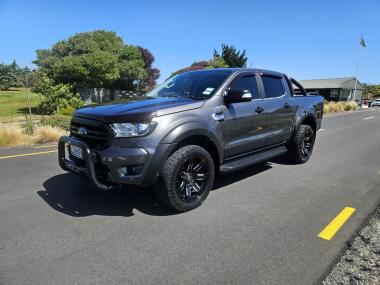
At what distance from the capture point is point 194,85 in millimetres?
5430

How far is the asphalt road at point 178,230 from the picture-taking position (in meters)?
3.13

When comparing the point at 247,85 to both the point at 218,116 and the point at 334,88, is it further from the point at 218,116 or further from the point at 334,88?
the point at 334,88

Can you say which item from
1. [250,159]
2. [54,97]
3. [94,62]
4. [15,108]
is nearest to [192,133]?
[250,159]

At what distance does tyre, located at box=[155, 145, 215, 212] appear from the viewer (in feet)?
14.0

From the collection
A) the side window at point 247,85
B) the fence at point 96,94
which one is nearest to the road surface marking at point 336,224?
the side window at point 247,85

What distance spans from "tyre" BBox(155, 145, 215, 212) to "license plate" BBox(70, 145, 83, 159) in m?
1.03

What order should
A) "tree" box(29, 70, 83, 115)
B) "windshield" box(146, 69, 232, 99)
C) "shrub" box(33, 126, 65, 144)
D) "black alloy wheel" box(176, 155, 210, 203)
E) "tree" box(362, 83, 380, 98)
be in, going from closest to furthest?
"black alloy wheel" box(176, 155, 210, 203), "windshield" box(146, 69, 232, 99), "shrub" box(33, 126, 65, 144), "tree" box(29, 70, 83, 115), "tree" box(362, 83, 380, 98)

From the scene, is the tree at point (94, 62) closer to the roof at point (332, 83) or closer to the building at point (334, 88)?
the building at point (334, 88)

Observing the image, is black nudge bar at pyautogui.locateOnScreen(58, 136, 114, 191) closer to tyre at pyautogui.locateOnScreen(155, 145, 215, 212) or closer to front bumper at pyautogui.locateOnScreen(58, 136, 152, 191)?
front bumper at pyautogui.locateOnScreen(58, 136, 152, 191)

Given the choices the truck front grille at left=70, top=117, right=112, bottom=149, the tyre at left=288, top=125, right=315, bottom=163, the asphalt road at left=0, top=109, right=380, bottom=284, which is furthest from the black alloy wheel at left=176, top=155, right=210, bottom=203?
the tyre at left=288, top=125, right=315, bottom=163

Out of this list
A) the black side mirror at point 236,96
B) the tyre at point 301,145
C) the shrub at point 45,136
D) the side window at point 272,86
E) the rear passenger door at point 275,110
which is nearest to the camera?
the black side mirror at point 236,96

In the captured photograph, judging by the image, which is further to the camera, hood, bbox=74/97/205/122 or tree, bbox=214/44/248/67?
tree, bbox=214/44/248/67

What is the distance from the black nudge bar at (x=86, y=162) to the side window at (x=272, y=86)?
10.5 ft

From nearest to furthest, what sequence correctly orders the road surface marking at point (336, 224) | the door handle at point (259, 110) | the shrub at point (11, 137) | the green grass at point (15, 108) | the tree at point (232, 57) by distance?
the road surface marking at point (336, 224) → the door handle at point (259, 110) → the shrub at point (11, 137) → the green grass at point (15, 108) → the tree at point (232, 57)
